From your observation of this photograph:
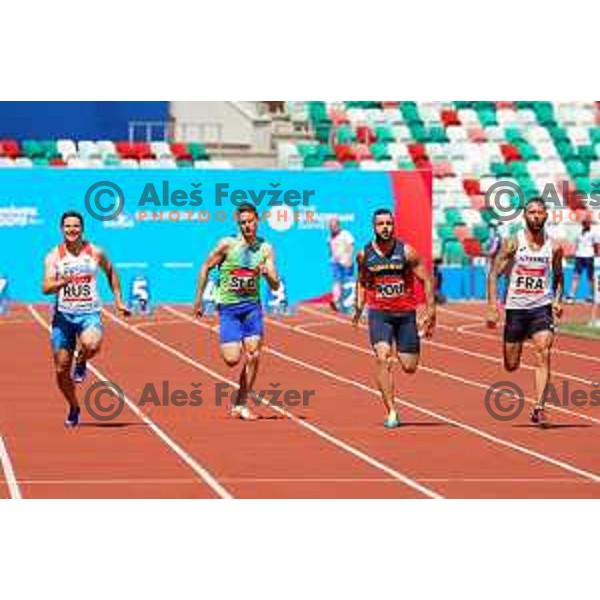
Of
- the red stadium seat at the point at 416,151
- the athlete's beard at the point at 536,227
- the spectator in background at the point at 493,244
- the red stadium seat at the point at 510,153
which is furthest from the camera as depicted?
the red stadium seat at the point at 510,153

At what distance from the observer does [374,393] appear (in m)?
23.0

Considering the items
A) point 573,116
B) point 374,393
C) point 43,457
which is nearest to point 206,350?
point 374,393

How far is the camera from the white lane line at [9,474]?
13.8m

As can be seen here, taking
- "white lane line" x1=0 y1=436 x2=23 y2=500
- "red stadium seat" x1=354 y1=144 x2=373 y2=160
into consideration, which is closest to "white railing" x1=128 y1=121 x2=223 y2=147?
"red stadium seat" x1=354 y1=144 x2=373 y2=160

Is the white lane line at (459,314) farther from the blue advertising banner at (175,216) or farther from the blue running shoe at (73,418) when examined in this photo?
the blue running shoe at (73,418)

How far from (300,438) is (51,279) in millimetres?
2460

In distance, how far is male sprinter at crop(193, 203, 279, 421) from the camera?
1938 centimetres

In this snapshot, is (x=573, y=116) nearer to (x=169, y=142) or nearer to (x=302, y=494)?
(x=169, y=142)

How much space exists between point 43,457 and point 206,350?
43.8ft

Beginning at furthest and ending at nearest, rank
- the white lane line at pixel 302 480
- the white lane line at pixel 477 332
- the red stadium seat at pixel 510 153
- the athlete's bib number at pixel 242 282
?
the red stadium seat at pixel 510 153 < the white lane line at pixel 477 332 < the athlete's bib number at pixel 242 282 < the white lane line at pixel 302 480

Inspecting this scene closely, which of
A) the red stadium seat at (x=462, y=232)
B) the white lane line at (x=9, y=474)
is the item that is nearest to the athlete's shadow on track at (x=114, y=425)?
the white lane line at (x=9, y=474)

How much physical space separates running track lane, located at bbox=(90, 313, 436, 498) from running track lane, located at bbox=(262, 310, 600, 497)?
1182mm

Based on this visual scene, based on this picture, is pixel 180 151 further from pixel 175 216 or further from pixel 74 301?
pixel 74 301

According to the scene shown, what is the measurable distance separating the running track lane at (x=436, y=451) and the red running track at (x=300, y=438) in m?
0.01
